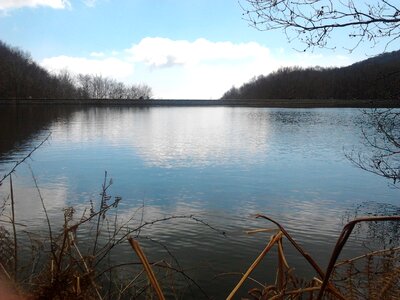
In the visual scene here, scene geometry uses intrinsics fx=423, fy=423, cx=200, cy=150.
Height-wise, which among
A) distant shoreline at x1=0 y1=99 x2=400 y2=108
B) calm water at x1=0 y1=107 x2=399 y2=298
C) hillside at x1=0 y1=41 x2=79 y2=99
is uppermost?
hillside at x1=0 y1=41 x2=79 y2=99

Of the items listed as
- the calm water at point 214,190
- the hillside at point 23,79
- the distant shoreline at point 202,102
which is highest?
the hillside at point 23,79

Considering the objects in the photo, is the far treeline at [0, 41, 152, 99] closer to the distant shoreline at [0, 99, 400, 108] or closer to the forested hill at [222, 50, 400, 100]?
the distant shoreline at [0, 99, 400, 108]

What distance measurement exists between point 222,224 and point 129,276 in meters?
4.38

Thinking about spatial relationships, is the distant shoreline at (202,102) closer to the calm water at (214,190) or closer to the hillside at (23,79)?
the hillside at (23,79)

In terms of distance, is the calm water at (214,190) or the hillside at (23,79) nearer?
the calm water at (214,190)

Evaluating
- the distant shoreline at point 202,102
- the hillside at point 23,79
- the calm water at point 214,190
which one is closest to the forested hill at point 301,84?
the distant shoreline at point 202,102

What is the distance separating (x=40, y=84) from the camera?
122m

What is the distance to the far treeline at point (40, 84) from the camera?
364 feet

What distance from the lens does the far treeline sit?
11088 cm

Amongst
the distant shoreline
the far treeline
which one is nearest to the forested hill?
the distant shoreline

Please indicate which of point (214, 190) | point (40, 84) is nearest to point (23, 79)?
point (40, 84)

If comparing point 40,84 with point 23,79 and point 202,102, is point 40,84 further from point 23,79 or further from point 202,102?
point 202,102

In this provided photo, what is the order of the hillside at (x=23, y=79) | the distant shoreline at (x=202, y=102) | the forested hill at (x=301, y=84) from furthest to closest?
the forested hill at (x=301, y=84)
the distant shoreline at (x=202, y=102)
the hillside at (x=23, y=79)

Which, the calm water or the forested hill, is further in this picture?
the forested hill
